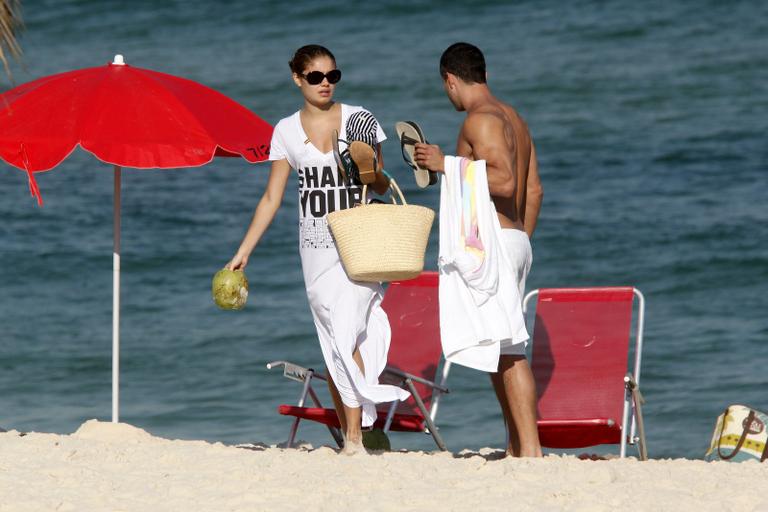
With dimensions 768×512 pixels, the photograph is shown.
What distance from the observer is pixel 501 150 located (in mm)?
4742

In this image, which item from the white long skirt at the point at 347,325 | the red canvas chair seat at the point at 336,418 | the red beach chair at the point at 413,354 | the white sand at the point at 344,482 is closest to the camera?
the white sand at the point at 344,482

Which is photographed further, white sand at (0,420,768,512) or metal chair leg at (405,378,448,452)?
metal chair leg at (405,378,448,452)

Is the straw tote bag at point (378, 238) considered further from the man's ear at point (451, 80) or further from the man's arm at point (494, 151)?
the man's ear at point (451, 80)

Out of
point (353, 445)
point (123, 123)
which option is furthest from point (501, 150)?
point (123, 123)

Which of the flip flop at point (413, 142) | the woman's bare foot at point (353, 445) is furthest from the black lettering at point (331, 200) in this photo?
the woman's bare foot at point (353, 445)

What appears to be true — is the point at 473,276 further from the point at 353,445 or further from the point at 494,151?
the point at 353,445

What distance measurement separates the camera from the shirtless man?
4.74 meters

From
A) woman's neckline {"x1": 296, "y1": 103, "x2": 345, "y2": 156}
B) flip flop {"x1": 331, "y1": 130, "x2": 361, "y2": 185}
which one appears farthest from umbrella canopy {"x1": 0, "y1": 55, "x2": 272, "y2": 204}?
flip flop {"x1": 331, "y1": 130, "x2": 361, "y2": 185}

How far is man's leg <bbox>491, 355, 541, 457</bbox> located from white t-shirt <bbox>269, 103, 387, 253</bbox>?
2.55 ft

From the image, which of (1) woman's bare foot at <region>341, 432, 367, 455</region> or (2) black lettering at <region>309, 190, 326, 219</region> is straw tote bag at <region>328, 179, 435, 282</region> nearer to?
(2) black lettering at <region>309, 190, 326, 219</region>

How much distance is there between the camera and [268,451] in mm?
5043

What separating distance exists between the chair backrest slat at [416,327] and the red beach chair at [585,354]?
49 centimetres

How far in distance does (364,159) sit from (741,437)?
209 centimetres

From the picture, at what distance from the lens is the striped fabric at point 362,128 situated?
4871 millimetres
